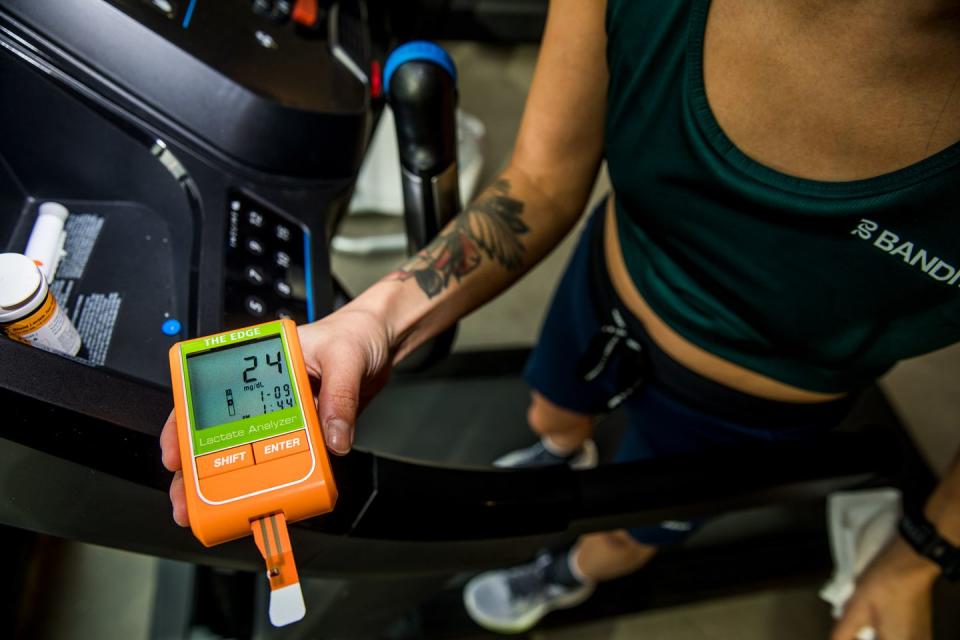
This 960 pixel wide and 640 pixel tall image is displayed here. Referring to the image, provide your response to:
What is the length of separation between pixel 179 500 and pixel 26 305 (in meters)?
0.21

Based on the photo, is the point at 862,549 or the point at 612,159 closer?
the point at 612,159

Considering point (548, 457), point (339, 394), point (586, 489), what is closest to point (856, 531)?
point (548, 457)

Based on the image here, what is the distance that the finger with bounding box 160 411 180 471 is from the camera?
19.8 inches

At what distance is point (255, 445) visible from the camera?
19.7 inches

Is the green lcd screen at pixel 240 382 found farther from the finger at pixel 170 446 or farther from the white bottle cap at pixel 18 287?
the white bottle cap at pixel 18 287

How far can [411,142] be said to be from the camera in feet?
3.02

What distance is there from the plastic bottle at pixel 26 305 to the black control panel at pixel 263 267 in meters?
0.15

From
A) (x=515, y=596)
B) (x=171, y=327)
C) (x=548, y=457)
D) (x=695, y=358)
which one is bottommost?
(x=515, y=596)

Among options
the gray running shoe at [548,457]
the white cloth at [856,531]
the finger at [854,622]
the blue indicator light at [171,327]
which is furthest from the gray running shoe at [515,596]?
the blue indicator light at [171,327]

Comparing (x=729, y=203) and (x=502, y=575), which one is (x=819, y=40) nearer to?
(x=729, y=203)

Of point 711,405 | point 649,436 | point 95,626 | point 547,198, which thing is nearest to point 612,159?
point 547,198

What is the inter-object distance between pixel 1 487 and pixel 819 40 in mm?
734

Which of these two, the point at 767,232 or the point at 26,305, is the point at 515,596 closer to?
the point at 767,232

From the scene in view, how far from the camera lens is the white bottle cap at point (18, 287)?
21.6 inches
